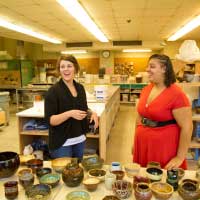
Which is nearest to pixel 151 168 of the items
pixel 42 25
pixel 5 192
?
pixel 5 192

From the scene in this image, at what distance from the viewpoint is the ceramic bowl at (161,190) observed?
1.14m

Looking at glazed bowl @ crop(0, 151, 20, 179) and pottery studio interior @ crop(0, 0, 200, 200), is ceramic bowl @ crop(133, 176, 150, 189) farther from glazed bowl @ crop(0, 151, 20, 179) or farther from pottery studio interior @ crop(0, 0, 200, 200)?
glazed bowl @ crop(0, 151, 20, 179)

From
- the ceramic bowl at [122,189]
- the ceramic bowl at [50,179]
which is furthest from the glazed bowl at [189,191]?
the ceramic bowl at [50,179]

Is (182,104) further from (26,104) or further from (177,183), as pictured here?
(26,104)

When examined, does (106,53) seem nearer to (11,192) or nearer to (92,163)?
(92,163)

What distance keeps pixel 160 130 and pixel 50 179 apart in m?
0.92

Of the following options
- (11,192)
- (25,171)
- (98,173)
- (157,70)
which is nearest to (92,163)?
(98,173)

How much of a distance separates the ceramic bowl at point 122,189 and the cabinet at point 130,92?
826 centimetres

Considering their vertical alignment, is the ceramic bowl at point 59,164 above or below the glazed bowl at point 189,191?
above

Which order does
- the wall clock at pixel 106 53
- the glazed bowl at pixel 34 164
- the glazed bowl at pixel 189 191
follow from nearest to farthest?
1. the glazed bowl at pixel 189 191
2. the glazed bowl at pixel 34 164
3. the wall clock at pixel 106 53

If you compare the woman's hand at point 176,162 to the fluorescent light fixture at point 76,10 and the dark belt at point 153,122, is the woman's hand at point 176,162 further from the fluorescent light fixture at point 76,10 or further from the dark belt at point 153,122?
the fluorescent light fixture at point 76,10

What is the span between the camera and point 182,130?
5.64 feet

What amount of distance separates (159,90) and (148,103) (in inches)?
5.3

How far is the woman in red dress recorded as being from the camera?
1.70 metres
